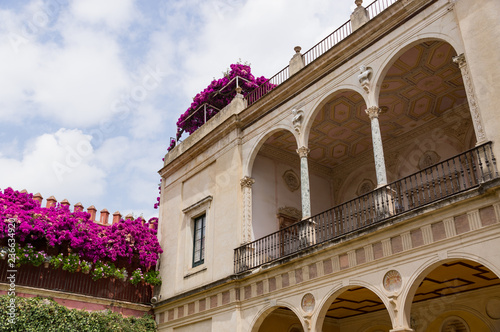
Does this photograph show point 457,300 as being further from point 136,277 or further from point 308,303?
point 136,277

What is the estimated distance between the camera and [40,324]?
12.3 meters

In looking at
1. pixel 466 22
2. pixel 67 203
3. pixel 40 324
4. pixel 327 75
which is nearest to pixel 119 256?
pixel 67 203

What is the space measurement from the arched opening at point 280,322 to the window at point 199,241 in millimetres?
2540

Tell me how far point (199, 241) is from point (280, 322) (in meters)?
3.35

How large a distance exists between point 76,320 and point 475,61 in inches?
438

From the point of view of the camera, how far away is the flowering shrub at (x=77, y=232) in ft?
43.3

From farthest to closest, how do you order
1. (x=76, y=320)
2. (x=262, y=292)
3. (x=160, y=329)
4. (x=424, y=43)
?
(x=160, y=329)
(x=76, y=320)
(x=262, y=292)
(x=424, y=43)

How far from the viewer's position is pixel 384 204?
9453mm

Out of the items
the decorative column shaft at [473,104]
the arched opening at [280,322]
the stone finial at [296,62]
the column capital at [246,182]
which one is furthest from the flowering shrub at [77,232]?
the decorative column shaft at [473,104]

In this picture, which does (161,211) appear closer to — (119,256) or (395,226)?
(119,256)

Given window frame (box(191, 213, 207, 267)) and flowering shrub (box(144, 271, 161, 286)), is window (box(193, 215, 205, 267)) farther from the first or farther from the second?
flowering shrub (box(144, 271, 161, 286))

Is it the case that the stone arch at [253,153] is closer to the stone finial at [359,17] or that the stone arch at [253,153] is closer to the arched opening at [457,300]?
the stone finial at [359,17]

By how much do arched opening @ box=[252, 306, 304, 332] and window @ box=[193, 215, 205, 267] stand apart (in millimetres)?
2540

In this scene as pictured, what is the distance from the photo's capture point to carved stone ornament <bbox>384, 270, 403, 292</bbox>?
28.4 ft
